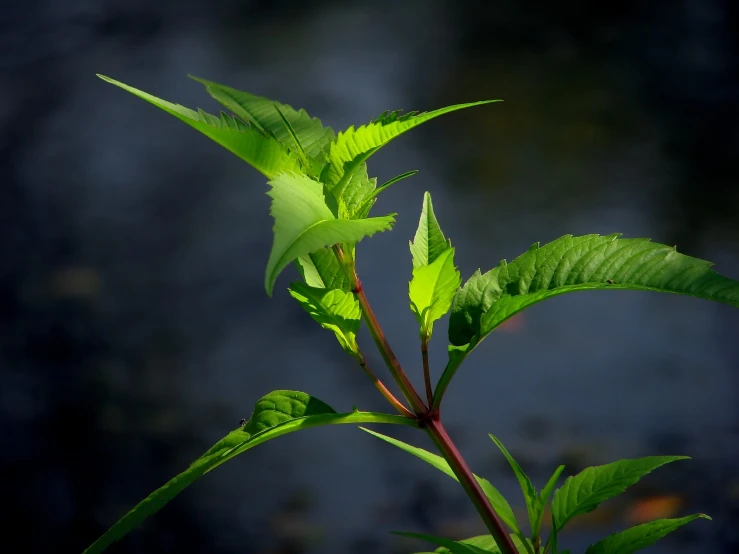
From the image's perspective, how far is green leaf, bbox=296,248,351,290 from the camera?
47 cm

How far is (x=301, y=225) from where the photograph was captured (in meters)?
0.34

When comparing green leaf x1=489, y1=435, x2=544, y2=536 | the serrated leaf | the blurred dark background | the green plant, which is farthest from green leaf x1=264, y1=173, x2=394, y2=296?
the blurred dark background

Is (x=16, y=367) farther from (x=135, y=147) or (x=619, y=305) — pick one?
(x=619, y=305)

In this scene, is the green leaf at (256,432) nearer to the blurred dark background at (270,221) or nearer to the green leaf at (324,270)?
the green leaf at (324,270)

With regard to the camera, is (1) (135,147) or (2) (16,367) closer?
(2) (16,367)

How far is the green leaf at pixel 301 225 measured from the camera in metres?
0.32

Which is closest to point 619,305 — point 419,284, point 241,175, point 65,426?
point 241,175

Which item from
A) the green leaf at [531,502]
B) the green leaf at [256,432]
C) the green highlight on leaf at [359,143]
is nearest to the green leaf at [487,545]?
the green leaf at [531,502]

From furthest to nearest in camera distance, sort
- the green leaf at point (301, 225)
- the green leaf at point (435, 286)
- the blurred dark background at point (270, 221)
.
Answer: the blurred dark background at point (270, 221) < the green leaf at point (435, 286) < the green leaf at point (301, 225)

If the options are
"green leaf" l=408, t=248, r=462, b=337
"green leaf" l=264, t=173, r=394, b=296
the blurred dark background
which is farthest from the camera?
the blurred dark background

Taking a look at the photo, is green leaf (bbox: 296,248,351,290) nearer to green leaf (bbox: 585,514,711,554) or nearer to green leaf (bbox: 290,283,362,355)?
green leaf (bbox: 290,283,362,355)

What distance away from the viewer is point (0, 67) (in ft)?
7.85

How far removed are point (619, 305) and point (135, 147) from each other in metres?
1.33

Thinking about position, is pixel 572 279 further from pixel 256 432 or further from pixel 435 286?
pixel 256 432
